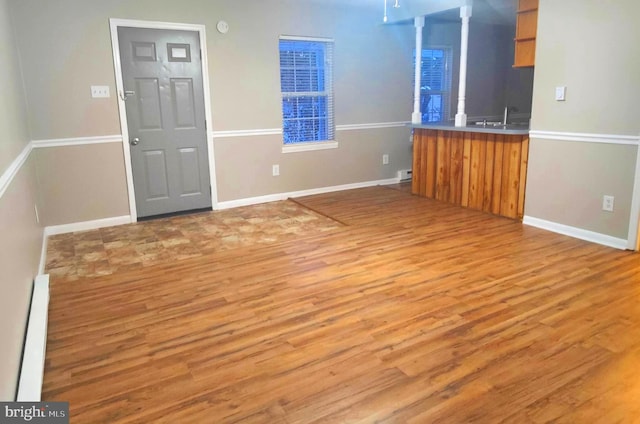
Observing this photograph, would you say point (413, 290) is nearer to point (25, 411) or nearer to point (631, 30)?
point (25, 411)

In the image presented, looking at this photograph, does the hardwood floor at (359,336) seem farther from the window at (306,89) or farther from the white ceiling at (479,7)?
the white ceiling at (479,7)

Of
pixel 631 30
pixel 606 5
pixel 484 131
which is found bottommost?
pixel 484 131

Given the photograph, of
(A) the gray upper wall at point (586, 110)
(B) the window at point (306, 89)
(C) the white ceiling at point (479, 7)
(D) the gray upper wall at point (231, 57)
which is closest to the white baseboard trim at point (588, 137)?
(A) the gray upper wall at point (586, 110)

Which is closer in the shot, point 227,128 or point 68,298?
point 68,298

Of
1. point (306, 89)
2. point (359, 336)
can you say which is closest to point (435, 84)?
point (306, 89)

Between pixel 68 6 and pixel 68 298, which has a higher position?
pixel 68 6

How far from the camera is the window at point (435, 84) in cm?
666

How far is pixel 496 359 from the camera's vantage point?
2.16m

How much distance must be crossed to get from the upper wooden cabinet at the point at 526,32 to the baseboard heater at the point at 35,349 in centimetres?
437

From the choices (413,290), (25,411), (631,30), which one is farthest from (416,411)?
(631,30)

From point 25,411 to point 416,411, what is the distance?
1.48 m

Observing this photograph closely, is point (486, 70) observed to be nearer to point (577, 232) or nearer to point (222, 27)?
point (577, 232)

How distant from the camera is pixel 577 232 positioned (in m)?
3.98

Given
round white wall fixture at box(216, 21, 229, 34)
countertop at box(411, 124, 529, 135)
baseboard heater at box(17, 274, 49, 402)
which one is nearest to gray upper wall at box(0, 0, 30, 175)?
baseboard heater at box(17, 274, 49, 402)
